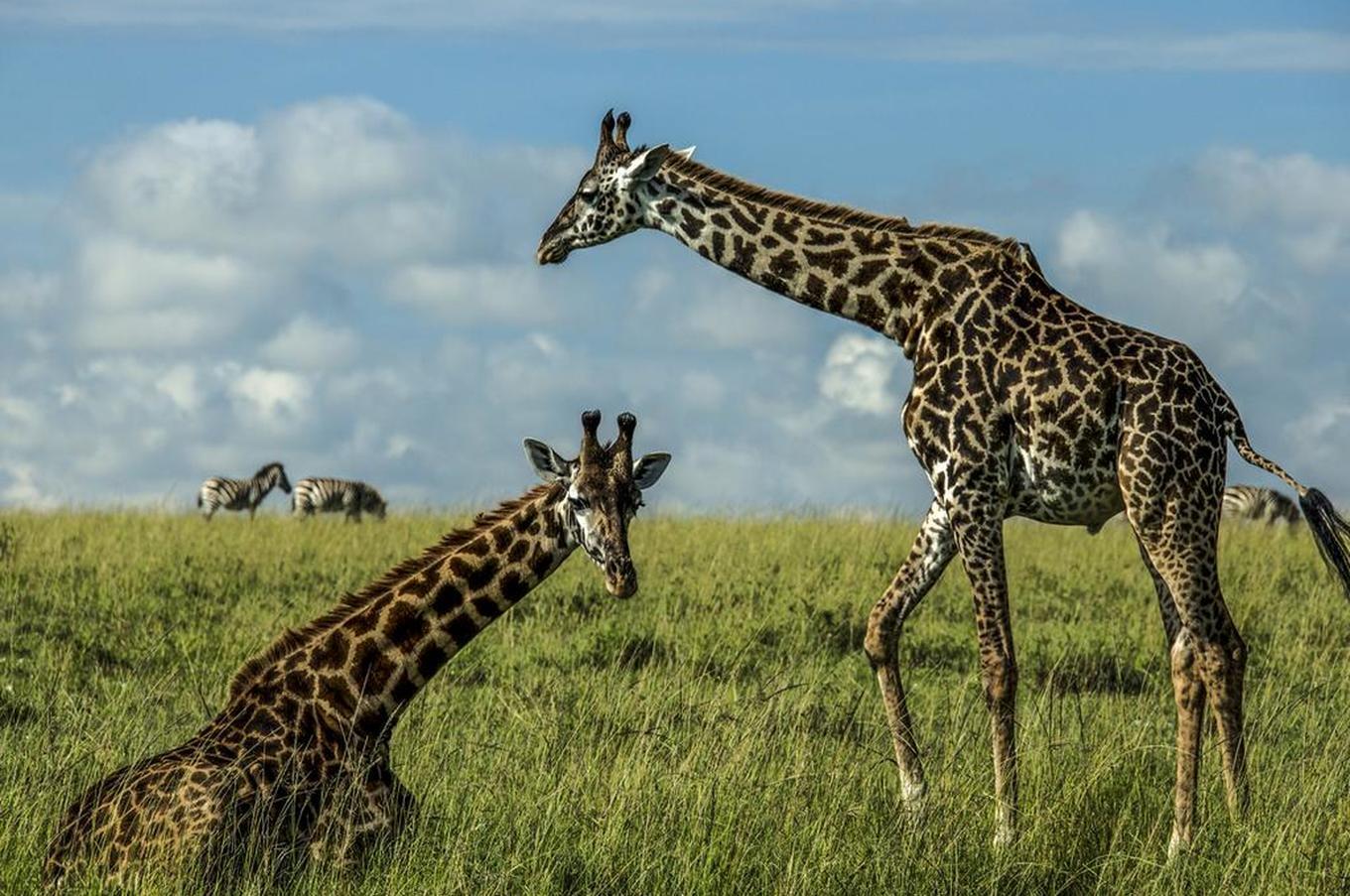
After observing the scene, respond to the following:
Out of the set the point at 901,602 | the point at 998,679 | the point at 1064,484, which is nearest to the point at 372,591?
the point at 901,602

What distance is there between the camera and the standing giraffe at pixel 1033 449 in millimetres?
9820

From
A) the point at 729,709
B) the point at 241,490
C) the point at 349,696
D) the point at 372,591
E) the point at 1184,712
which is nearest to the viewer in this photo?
the point at 349,696

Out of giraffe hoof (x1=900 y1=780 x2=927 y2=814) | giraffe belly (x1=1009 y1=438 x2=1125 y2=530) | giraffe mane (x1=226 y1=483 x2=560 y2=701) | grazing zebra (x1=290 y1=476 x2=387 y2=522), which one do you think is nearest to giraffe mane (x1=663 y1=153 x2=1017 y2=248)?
giraffe belly (x1=1009 y1=438 x2=1125 y2=530)

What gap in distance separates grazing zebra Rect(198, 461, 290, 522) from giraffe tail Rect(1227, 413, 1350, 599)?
95.8 ft

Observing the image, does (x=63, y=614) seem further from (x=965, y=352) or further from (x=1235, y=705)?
(x=1235, y=705)

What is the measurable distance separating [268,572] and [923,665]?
7053 mm

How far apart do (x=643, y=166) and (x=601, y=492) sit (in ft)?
12.8

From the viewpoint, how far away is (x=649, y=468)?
324 inches

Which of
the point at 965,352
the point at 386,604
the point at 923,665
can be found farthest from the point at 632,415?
the point at 923,665

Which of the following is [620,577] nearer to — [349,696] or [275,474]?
[349,696]

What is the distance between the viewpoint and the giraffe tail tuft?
407 inches

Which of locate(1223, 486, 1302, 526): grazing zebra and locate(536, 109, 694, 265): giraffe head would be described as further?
locate(1223, 486, 1302, 526): grazing zebra

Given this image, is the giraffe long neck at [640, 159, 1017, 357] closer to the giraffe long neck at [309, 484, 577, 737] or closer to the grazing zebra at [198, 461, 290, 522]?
the giraffe long neck at [309, 484, 577, 737]

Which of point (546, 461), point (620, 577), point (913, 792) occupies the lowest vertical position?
point (913, 792)
